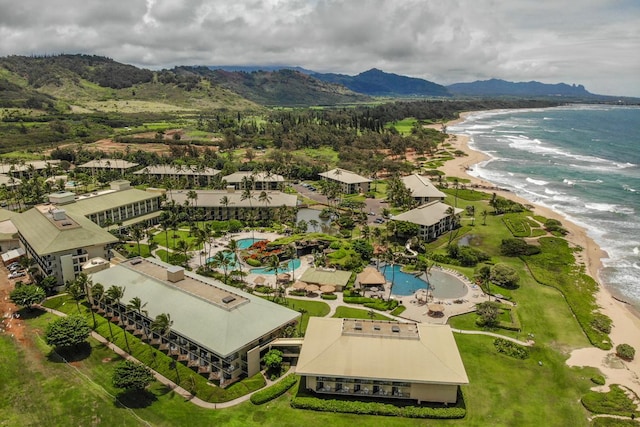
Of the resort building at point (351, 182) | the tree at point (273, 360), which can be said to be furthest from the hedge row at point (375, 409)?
the resort building at point (351, 182)

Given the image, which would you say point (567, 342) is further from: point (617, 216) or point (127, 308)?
point (617, 216)

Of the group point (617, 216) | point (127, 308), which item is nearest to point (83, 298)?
point (127, 308)

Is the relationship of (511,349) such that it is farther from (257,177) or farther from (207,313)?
(257,177)

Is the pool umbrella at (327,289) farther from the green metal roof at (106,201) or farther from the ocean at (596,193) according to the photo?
the green metal roof at (106,201)

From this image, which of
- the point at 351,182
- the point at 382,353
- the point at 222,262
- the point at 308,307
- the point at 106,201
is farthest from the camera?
the point at 351,182

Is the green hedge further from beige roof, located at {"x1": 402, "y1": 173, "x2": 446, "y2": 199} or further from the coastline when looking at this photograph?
beige roof, located at {"x1": 402, "y1": 173, "x2": 446, "y2": 199}

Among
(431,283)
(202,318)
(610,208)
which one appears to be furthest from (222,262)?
(610,208)
